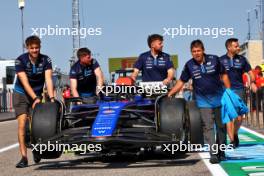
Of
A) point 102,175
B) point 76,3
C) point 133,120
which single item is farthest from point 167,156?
point 76,3

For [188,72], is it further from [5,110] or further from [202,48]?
[5,110]

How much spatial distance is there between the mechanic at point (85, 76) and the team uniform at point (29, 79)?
1.03 m

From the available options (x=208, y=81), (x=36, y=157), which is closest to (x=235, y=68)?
(x=208, y=81)

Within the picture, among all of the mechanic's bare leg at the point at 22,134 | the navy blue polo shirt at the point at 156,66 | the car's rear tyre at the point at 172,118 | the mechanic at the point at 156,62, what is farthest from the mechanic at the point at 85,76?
the car's rear tyre at the point at 172,118

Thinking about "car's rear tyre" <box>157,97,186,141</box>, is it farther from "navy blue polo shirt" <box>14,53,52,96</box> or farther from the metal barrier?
the metal barrier

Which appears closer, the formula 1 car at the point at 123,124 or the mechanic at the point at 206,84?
the formula 1 car at the point at 123,124

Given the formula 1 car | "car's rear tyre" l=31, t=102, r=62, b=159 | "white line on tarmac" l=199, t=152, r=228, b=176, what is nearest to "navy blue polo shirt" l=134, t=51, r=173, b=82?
the formula 1 car

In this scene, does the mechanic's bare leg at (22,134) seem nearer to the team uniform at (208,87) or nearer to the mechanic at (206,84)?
the mechanic at (206,84)

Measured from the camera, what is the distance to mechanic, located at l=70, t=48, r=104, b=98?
33.7 feet

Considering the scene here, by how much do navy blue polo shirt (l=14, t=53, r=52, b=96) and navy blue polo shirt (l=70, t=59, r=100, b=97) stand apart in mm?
1111

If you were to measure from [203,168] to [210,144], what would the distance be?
2.27 ft

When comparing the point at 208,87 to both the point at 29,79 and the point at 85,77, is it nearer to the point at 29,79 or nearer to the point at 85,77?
the point at 85,77

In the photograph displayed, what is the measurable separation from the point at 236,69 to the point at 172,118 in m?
3.36

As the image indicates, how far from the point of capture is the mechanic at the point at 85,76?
33.7 ft
